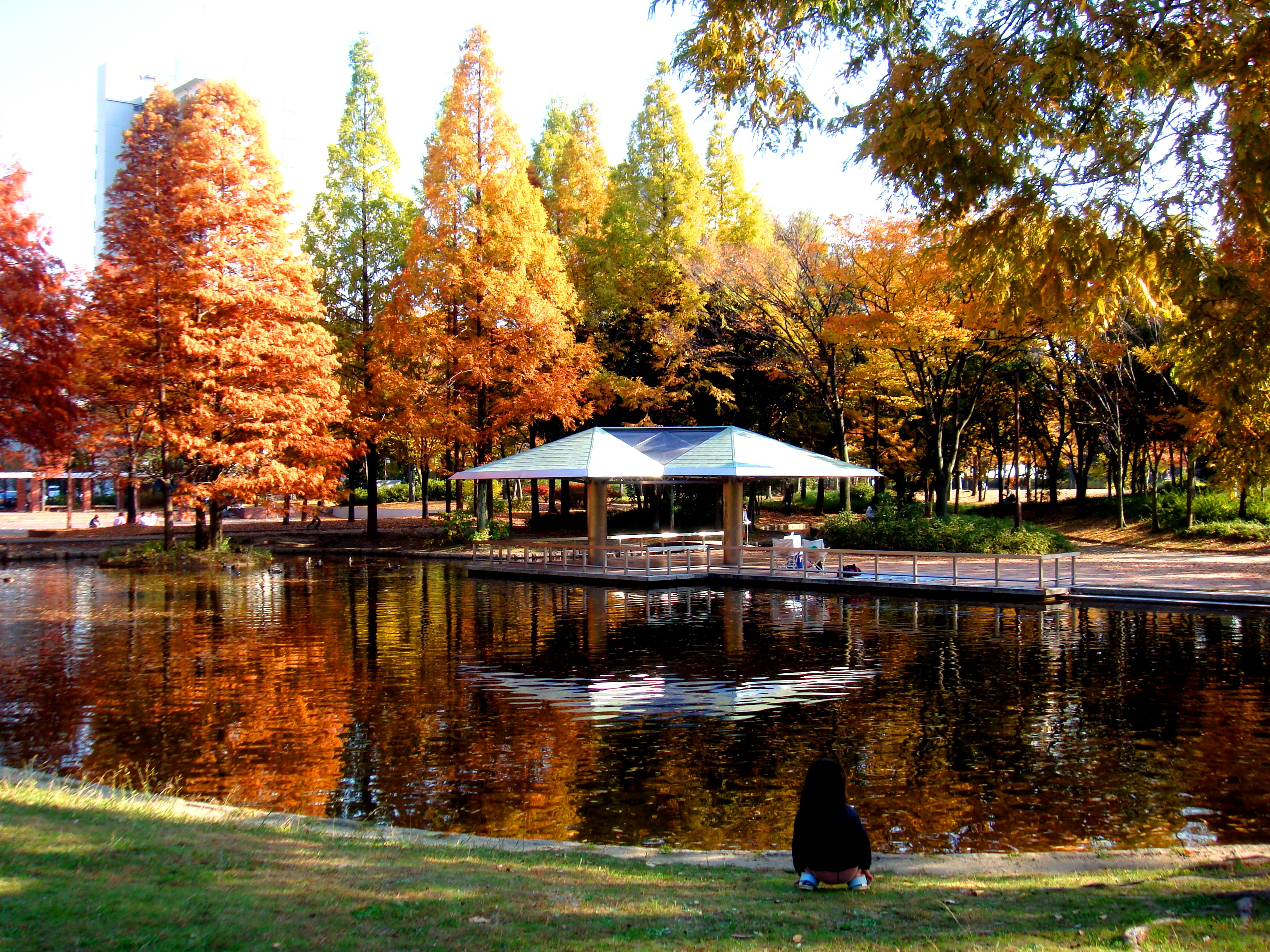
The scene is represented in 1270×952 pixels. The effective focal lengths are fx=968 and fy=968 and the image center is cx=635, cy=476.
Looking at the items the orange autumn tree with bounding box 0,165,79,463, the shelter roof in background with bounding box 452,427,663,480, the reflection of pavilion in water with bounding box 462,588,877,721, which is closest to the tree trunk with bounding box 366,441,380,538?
the shelter roof in background with bounding box 452,427,663,480

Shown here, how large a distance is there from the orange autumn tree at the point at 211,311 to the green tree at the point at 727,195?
1831 cm

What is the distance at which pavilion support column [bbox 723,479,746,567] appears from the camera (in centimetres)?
2823

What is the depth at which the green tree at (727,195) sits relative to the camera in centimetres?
4203

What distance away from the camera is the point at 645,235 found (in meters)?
39.8

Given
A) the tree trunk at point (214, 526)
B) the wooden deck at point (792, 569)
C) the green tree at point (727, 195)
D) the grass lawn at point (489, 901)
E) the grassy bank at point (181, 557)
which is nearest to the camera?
the grass lawn at point (489, 901)

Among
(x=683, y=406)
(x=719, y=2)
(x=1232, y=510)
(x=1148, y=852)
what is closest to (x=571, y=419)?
(x=683, y=406)

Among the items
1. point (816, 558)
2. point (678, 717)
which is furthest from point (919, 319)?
point (678, 717)

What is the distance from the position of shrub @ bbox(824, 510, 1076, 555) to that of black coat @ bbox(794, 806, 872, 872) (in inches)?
823

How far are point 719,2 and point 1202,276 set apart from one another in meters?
5.16

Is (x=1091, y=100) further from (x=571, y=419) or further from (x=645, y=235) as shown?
(x=645, y=235)

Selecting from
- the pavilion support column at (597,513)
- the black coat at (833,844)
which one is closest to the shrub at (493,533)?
the pavilion support column at (597,513)

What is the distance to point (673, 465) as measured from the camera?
28.6 meters

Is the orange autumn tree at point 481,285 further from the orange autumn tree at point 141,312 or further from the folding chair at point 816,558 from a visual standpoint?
the folding chair at point 816,558

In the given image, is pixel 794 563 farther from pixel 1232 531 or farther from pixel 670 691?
pixel 1232 531
